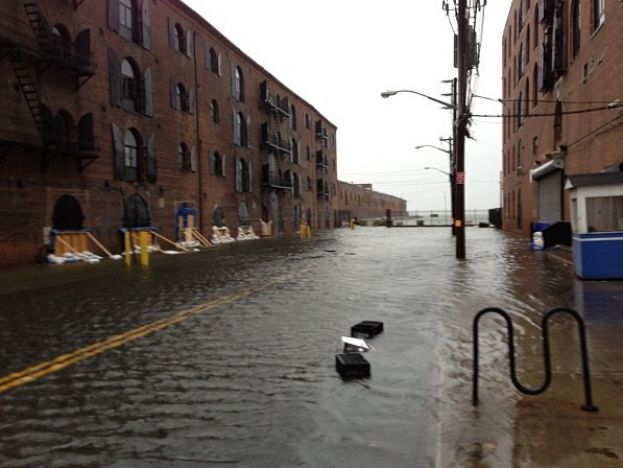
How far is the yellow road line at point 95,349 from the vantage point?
5.46 m

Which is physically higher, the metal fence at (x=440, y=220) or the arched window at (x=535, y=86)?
the arched window at (x=535, y=86)

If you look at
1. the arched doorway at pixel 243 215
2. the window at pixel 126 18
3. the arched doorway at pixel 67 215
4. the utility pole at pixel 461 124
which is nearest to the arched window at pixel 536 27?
the utility pole at pixel 461 124

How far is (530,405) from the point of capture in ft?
14.3

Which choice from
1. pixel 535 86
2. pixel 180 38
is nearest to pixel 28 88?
pixel 180 38

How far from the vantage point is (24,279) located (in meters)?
15.4

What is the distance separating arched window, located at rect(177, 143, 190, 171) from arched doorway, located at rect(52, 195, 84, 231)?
943 centimetres

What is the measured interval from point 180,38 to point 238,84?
30.9 ft

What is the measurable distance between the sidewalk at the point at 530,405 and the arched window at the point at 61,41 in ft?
66.8

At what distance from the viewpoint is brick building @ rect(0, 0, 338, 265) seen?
64.1ft

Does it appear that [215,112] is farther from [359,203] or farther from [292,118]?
[359,203]

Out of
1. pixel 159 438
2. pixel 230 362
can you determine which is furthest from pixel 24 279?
pixel 159 438

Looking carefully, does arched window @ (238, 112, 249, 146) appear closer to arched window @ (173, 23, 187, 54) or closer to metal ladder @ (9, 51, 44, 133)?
arched window @ (173, 23, 187, 54)

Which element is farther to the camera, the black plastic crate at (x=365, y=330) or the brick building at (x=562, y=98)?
the brick building at (x=562, y=98)

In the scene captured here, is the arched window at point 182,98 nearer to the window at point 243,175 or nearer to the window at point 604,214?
the window at point 243,175
